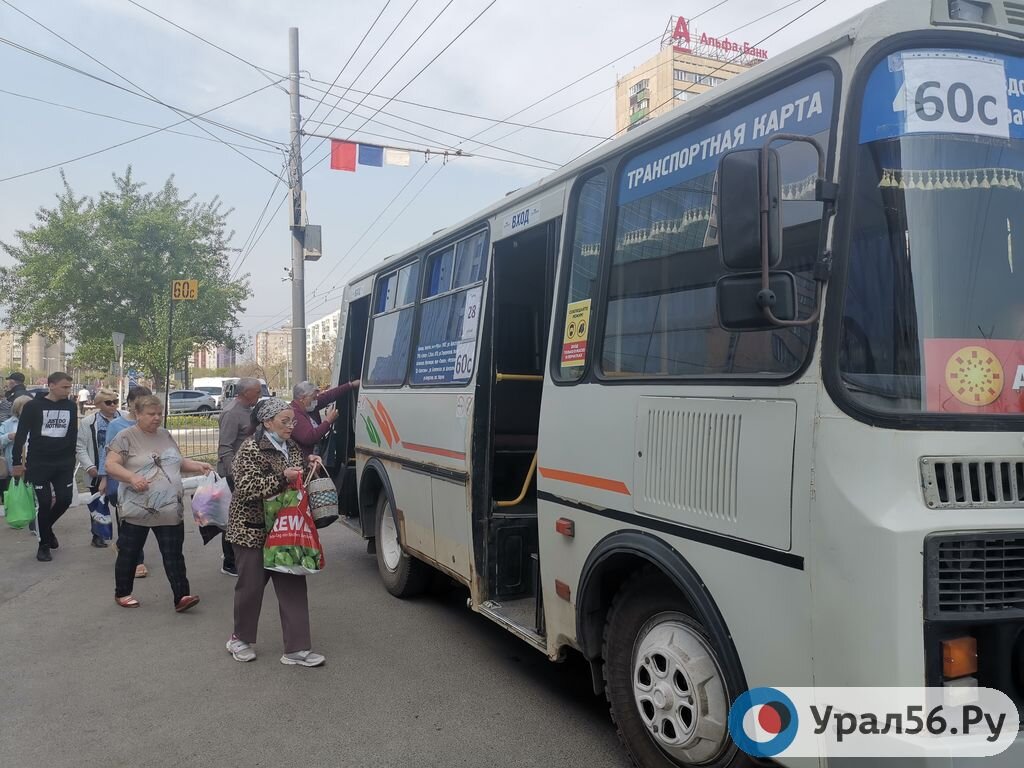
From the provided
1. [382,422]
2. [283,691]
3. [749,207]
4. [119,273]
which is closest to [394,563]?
[382,422]

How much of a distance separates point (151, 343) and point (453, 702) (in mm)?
26657

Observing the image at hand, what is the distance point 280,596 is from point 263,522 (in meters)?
0.48

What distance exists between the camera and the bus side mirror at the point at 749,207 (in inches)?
102

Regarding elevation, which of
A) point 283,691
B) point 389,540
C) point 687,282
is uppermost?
point 687,282

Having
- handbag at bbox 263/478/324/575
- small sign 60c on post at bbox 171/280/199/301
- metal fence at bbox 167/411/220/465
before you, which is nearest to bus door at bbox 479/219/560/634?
handbag at bbox 263/478/324/575

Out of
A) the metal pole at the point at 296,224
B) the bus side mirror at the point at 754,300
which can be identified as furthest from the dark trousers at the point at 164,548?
the metal pole at the point at 296,224

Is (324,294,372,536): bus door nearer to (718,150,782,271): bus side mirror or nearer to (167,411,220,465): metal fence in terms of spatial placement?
(718,150,782,271): bus side mirror

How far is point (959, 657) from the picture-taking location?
2.43 m

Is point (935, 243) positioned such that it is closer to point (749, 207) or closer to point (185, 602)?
point (749, 207)

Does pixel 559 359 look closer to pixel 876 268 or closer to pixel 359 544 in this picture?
pixel 876 268

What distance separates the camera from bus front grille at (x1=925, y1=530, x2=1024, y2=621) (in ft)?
7.81

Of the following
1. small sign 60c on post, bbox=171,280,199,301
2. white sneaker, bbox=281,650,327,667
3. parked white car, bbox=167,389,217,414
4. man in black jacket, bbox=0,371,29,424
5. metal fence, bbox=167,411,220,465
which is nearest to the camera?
white sneaker, bbox=281,650,327,667

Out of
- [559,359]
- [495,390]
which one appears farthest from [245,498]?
[559,359]

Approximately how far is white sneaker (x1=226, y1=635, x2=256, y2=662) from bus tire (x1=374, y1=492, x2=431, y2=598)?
4.96 feet
